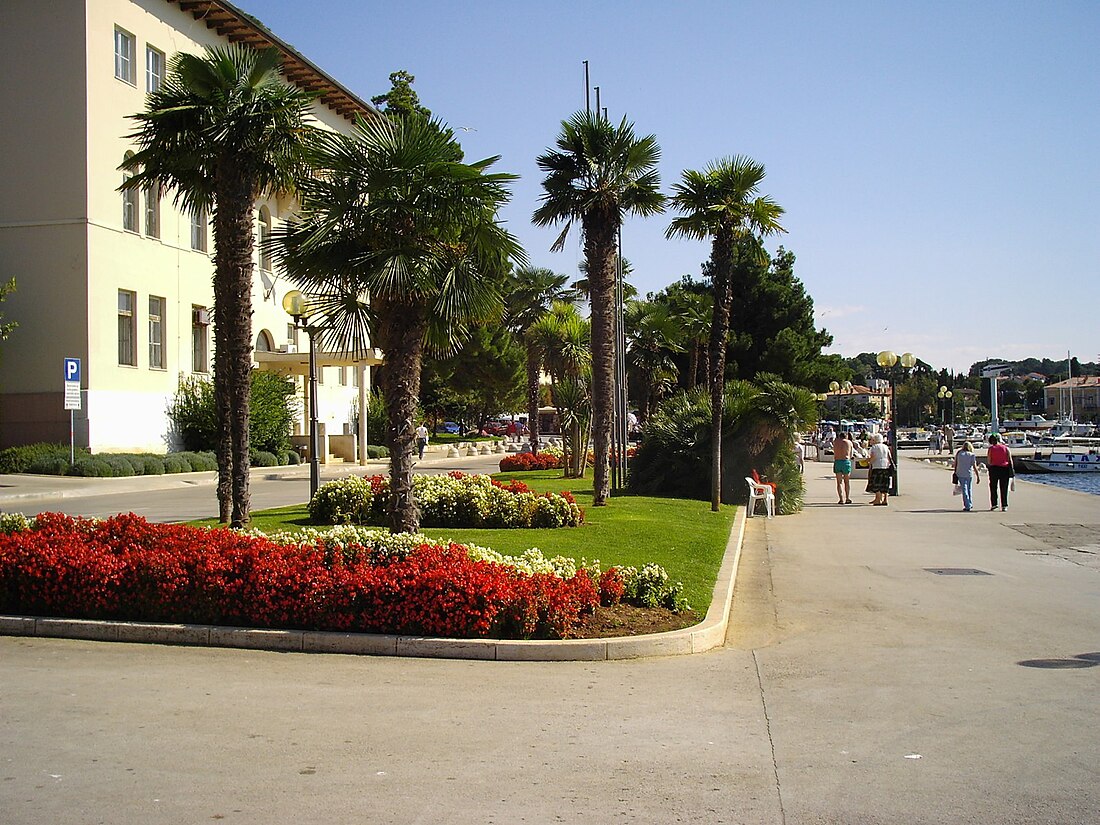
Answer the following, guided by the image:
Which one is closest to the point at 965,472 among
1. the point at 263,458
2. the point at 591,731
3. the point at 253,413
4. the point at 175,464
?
the point at 591,731

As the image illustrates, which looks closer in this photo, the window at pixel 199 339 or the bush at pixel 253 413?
the bush at pixel 253 413

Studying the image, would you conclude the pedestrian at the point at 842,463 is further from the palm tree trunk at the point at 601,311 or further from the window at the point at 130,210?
the window at the point at 130,210

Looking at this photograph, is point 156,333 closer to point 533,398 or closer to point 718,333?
point 533,398

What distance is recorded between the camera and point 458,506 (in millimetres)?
16859

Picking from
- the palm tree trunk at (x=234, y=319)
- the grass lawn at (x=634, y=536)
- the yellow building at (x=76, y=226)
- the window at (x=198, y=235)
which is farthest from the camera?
the window at (x=198, y=235)

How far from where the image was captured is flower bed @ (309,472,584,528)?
54.4ft

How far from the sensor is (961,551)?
16.8m

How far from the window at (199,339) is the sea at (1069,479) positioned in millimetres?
33709

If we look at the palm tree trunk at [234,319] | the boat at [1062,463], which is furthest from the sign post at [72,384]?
the boat at [1062,463]

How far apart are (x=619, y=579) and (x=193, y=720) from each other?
4530mm

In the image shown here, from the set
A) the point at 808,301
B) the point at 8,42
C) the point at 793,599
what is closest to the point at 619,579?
the point at 793,599

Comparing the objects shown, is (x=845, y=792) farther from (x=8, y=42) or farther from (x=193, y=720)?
(x=8, y=42)

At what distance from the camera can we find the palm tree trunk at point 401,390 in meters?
12.1

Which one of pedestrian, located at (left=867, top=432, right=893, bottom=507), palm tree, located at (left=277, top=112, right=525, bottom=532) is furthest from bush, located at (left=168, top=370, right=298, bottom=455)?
palm tree, located at (left=277, top=112, right=525, bottom=532)
